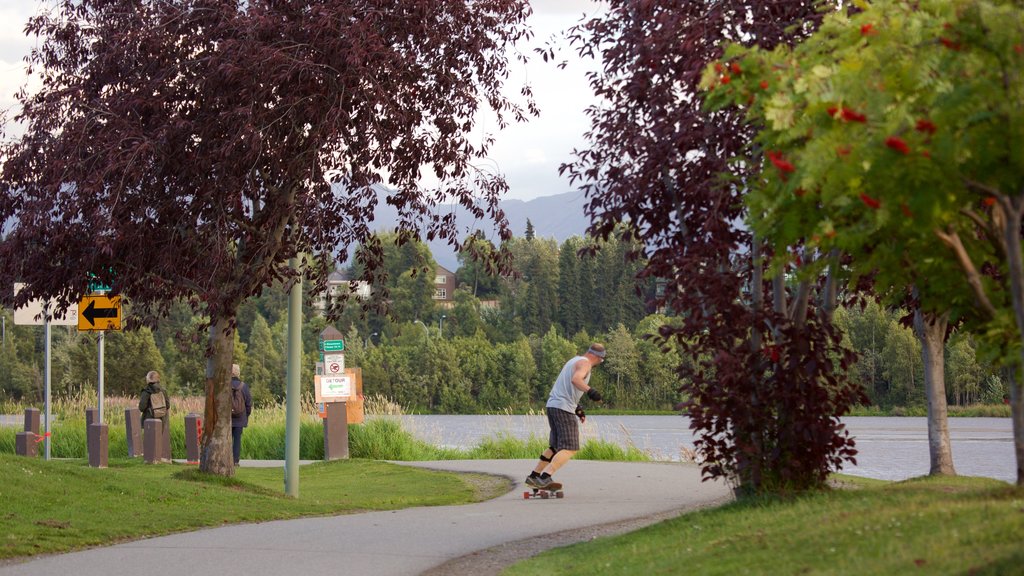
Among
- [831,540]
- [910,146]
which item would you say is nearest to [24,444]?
[831,540]

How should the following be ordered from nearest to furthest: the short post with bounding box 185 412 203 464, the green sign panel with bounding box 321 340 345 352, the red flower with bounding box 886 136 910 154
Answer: the red flower with bounding box 886 136 910 154 → the short post with bounding box 185 412 203 464 → the green sign panel with bounding box 321 340 345 352

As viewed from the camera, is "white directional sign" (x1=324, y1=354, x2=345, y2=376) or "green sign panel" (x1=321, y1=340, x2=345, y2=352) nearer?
"white directional sign" (x1=324, y1=354, x2=345, y2=376)

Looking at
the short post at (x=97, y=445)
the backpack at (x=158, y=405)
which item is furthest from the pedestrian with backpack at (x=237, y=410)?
the short post at (x=97, y=445)

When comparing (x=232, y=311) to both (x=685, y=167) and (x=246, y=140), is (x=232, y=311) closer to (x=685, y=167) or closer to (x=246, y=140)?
(x=246, y=140)

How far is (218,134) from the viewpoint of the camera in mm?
14820

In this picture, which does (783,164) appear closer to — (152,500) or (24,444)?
(152,500)

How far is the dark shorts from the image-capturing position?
598 inches

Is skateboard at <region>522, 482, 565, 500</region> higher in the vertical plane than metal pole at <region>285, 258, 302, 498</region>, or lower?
lower

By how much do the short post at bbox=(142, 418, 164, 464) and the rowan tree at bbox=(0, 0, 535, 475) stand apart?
5.71 m

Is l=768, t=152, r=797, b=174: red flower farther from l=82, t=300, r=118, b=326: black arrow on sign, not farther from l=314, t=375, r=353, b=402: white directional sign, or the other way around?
l=314, t=375, r=353, b=402: white directional sign

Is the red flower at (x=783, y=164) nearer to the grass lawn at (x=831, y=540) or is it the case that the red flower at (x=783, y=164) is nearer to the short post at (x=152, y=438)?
the grass lawn at (x=831, y=540)

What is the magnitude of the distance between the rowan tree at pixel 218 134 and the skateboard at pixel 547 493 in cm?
399

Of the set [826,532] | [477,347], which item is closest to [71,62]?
[826,532]

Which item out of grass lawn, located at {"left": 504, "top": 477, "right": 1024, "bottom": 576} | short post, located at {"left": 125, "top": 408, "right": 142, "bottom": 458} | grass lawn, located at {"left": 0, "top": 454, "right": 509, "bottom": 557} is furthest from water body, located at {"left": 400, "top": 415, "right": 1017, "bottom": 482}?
grass lawn, located at {"left": 504, "top": 477, "right": 1024, "bottom": 576}
